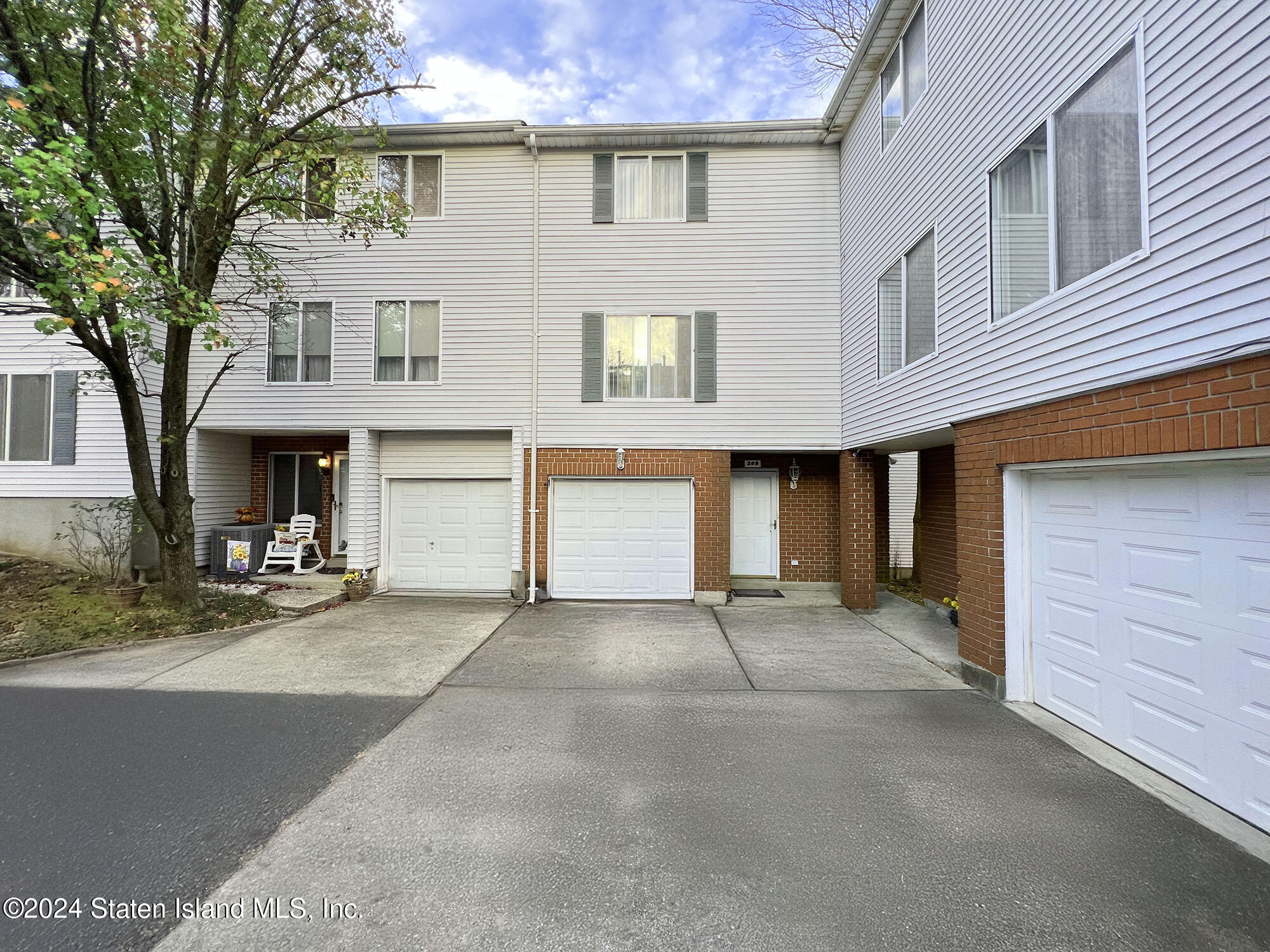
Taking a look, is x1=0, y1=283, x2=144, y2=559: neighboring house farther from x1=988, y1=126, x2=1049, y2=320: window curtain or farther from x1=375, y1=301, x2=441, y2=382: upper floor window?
x1=988, y1=126, x2=1049, y2=320: window curtain

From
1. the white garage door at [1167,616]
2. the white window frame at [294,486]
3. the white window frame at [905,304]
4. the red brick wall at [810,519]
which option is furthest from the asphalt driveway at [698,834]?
the white window frame at [294,486]

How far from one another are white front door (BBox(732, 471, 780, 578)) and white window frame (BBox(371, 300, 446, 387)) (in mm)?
5565

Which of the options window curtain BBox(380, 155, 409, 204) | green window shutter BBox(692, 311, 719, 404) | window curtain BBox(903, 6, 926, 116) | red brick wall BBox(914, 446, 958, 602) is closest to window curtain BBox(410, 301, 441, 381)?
window curtain BBox(380, 155, 409, 204)

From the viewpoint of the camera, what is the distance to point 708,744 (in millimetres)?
3732

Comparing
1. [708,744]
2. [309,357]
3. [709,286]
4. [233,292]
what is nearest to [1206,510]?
[708,744]

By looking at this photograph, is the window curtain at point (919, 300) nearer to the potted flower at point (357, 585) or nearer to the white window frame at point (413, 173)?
the white window frame at point (413, 173)

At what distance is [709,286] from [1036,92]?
4921mm

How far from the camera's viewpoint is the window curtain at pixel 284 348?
8953 millimetres

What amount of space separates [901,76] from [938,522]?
599cm

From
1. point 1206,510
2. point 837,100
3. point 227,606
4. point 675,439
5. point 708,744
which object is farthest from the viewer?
point 675,439

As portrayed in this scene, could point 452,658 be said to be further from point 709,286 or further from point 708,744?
point 709,286

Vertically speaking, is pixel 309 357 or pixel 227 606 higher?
pixel 309 357

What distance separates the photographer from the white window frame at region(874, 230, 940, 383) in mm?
5629

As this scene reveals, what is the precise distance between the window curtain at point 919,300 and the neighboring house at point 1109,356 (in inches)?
1.9
